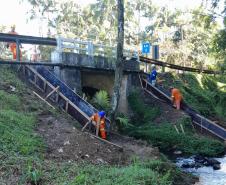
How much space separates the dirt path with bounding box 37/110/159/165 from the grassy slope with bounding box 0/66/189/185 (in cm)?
53

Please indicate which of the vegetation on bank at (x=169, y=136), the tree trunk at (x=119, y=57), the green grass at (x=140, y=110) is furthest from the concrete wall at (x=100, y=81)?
the tree trunk at (x=119, y=57)

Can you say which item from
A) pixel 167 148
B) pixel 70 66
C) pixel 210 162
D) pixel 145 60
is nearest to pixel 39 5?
pixel 145 60

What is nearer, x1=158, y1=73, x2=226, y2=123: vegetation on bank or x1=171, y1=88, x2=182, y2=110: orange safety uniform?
x1=171, y1=88, x2=182, y2=110: orange safety uniform

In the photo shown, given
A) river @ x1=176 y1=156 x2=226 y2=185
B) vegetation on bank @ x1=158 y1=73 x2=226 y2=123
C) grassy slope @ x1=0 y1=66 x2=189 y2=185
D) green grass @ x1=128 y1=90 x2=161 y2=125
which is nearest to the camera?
grassy slope @ x1=0 y1=66 x2=189 y2=185

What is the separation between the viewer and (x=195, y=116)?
2227 centimetres

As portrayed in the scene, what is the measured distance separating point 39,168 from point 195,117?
13.7 m

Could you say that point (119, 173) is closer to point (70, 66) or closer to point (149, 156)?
point (149, 156)

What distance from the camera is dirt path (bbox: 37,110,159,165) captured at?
1305cm

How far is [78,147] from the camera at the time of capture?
13.8 meters

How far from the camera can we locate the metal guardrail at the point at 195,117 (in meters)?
21.2

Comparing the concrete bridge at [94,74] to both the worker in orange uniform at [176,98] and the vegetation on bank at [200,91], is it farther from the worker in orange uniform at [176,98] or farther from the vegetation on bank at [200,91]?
the vegetation on bank at [200,91]

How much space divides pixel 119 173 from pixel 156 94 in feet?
45.3

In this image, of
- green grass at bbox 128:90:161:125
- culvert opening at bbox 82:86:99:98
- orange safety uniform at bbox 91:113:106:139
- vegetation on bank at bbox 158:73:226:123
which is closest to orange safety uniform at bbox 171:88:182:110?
green grass at bbox 128:90:161:125

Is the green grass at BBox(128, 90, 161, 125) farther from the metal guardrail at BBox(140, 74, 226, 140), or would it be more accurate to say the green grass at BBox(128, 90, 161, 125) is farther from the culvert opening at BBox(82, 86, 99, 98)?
the culvert opening at BBox(82, 86, 99, 98)
